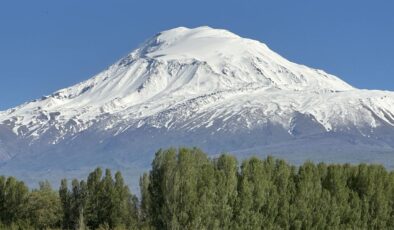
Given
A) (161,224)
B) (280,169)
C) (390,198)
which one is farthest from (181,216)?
(390,198)

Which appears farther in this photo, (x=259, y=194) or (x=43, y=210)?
(x=43, y=210)

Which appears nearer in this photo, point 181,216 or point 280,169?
point 181,216

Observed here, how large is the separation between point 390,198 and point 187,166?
23.6 metres

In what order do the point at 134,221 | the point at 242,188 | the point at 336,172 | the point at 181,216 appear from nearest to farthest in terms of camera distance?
1. the point at 181,216
2. the point at 242,188
3. the point at 336,172
4. the point at 134,221

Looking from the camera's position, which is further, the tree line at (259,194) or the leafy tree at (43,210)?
the leafy tree at (43,210)

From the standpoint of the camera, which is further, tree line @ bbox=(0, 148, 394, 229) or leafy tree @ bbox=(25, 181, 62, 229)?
leafy tree @ bbox=(25, 181, 62, 229)

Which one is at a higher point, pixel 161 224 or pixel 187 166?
pixel 187 166

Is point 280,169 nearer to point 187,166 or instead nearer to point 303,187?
point 303,187

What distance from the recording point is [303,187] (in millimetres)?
79812

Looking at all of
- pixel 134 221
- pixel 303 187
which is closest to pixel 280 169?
pixel 303 187

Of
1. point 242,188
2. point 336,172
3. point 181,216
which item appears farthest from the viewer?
point 336,172

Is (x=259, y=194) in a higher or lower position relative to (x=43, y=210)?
higher

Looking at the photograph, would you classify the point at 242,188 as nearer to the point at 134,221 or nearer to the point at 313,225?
the point at 313,225

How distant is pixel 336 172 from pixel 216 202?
51.0 feet
